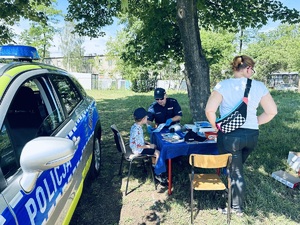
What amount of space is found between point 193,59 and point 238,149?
10.5ft

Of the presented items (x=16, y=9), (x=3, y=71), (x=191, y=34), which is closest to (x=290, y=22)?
(x=191, y=34)

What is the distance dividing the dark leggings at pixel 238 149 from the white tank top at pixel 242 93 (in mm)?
117

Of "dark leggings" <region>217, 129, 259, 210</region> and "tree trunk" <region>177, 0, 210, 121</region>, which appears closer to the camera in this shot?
"dark leggings" <region>217, 129, 259, 210</region>

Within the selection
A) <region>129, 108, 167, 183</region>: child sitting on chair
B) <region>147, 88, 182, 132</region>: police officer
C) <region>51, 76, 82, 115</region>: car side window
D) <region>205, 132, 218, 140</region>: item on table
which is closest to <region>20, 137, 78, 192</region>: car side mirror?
<region>51, 76, 82, 115</region>: car side window

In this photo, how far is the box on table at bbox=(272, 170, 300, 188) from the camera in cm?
407

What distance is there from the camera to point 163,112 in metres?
5.04

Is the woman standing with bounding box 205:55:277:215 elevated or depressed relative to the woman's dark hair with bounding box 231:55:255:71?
depressed

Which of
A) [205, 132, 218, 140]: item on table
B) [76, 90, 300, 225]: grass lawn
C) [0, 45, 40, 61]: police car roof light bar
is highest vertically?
[0, 45, 40, 61]: police car roof light bar

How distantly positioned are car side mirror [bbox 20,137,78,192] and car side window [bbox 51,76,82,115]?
1.54 m

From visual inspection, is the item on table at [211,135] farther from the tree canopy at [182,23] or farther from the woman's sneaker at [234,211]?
the tree canopy at [182,23]

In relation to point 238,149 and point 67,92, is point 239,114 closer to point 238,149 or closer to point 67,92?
point 238,149

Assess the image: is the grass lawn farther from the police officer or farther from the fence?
the fence

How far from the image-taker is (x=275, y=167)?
4.80 metres

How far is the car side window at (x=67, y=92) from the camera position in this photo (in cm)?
291
